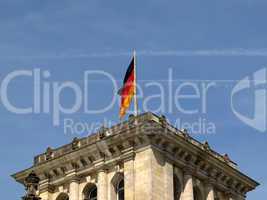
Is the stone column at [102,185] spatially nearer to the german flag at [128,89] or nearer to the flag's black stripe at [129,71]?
the german flag at [128,89]

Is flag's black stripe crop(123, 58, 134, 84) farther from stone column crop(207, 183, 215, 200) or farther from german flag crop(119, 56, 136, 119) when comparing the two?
stone column crop(207, 183, 215, 200)

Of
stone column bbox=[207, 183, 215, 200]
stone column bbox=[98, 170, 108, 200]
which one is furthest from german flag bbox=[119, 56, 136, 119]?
stone column bbox=[207, 183, 215, 200]

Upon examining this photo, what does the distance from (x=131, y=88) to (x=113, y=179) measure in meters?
8.37

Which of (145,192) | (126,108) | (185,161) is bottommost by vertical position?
(145,192)

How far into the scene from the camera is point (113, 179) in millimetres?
54438

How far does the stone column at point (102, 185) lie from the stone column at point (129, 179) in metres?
2.19

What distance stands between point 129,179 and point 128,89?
9540mm

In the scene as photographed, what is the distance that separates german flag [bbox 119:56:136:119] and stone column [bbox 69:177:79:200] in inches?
242

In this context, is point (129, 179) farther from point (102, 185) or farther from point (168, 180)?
point (102, 185)

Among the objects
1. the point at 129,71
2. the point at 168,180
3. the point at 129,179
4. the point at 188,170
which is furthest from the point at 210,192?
the point at 129,71

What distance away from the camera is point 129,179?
52.6 metres

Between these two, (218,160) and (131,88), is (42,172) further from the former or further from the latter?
(218,160)

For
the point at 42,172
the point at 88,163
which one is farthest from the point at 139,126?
the point at 42,172

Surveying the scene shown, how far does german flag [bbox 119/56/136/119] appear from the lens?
194 ft
